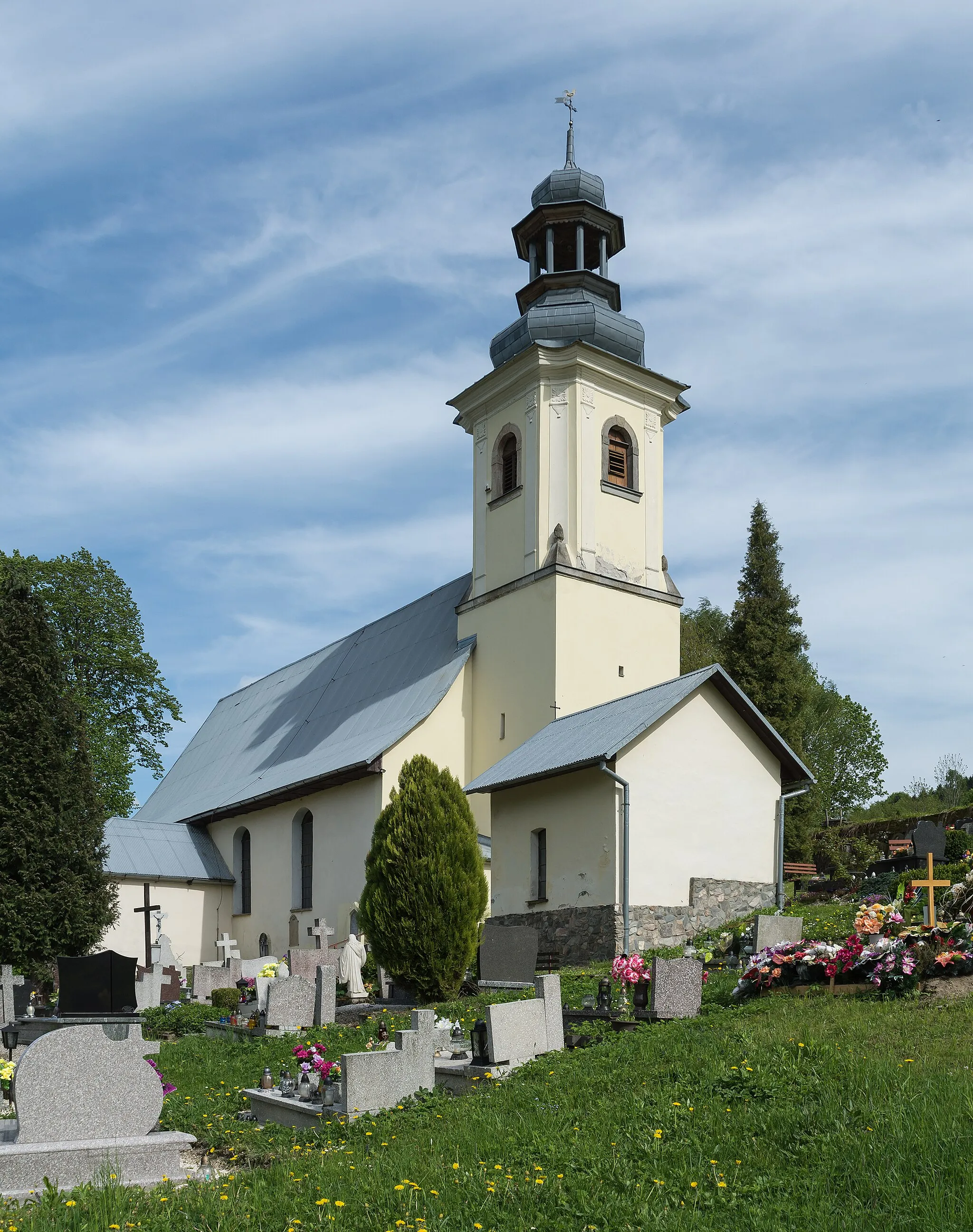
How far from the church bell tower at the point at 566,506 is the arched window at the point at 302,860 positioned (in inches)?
178

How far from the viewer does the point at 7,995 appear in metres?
17.3

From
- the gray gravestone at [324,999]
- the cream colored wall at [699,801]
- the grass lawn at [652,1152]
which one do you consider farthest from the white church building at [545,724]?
the grass lawn at [652,1152]

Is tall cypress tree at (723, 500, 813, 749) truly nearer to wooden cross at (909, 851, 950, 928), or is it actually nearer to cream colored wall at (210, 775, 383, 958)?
cream colored wall at (210, 775, 383, 958)

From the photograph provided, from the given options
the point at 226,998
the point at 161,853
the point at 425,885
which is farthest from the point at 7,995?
the point at 161,853

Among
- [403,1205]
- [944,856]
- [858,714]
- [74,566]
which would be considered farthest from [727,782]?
[858,714]

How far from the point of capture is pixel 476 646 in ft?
88.2

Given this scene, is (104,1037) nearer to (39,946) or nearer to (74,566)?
(39,946)

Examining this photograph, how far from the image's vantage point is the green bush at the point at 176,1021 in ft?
54.6

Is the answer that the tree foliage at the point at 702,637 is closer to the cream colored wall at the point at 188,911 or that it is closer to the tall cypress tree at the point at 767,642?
the tall cypress tree at the point at 767,642

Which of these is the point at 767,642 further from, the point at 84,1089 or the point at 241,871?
the point at 84,1089

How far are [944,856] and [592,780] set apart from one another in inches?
226

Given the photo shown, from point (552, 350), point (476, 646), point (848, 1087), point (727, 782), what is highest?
point (552, 350)

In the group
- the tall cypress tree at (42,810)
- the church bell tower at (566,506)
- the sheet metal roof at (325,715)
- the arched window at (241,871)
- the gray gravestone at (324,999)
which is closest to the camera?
the gray gravestone at (324,999)

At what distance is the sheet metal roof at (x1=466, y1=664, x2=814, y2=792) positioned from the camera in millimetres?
19031
